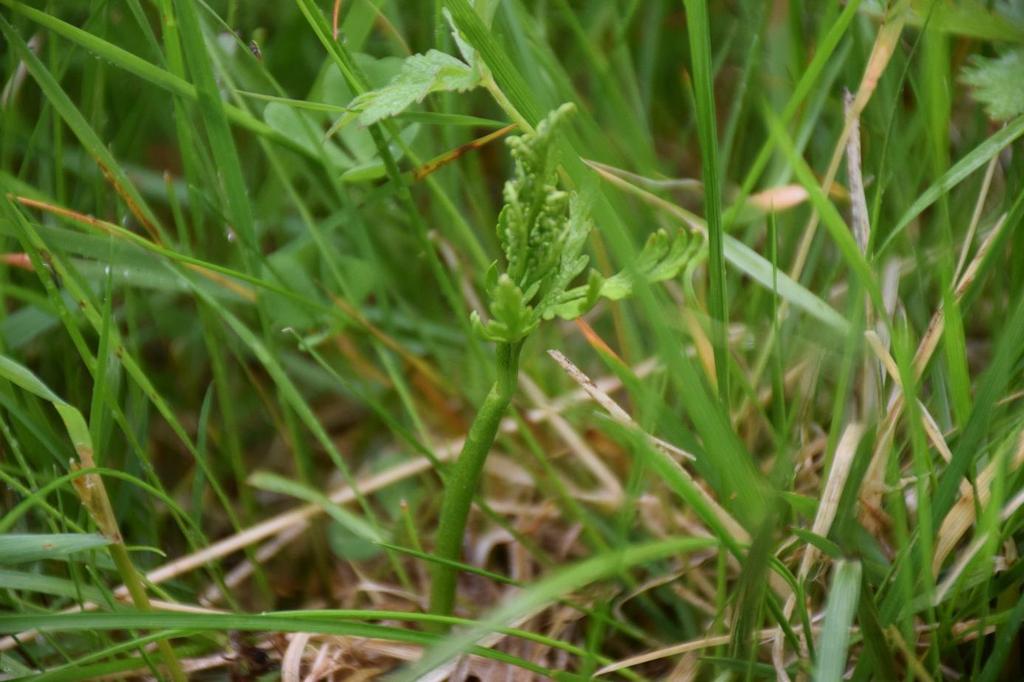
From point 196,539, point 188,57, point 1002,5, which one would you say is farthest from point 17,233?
point 1002,5

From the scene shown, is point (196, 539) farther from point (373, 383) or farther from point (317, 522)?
point (373, 383)

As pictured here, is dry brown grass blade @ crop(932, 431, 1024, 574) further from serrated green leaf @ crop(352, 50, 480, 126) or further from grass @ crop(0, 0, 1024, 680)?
serrated green leaf @ crop(352, 50, 480, 126)

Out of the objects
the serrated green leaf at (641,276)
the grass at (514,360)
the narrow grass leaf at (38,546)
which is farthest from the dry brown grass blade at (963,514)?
the narrow grass leaf at (38,546)

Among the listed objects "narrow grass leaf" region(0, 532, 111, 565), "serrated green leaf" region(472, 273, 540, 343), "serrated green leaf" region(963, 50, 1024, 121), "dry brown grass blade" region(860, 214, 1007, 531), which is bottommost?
"narrow grass leaf" region(0, 532, 111, 565)

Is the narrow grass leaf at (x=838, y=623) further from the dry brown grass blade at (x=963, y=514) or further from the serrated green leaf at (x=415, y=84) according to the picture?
the serrated green leaf at (x=415, y=84)

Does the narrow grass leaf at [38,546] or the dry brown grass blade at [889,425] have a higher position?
the dry brown grass blade at [889,425]

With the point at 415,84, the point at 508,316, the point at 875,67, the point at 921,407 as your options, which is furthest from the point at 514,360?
the point at 875,67

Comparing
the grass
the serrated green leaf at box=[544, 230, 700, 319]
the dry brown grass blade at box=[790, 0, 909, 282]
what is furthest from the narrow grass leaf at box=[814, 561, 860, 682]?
the dry brown grass blade at box=[790, 0, 909, 282]

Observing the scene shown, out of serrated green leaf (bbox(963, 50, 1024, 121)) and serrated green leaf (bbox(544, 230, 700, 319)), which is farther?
serrated green leaf (bbox(963, 50, 1024, 121))

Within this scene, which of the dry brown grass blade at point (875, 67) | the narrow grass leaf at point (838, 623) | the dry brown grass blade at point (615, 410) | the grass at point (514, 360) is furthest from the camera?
the dry brown grass blade at point (875, 67)
